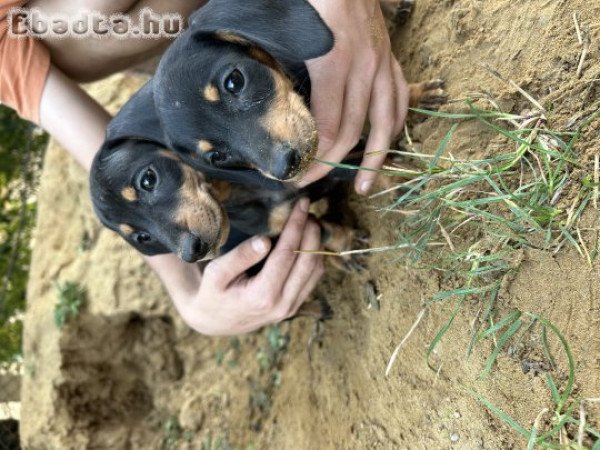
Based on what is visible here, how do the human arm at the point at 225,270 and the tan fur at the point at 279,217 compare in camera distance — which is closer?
the human arm at the point at 225,270

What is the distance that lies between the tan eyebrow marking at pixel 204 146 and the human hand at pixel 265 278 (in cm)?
57

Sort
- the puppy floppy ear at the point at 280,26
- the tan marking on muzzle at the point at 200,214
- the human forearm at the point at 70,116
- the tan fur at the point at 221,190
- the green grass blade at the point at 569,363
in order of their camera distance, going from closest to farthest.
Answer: the green grass blade at the point at 569,363
the puppy floppy ear at the point at 280,26
the tan marking on muzzle at the point at 200,214
the tan fur at the point at 221,190
the human forearm at the point at 70,116

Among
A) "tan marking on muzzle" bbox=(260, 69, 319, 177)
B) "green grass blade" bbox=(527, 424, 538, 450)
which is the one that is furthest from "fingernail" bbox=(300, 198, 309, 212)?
"green grass blade" bbox=(527, 424, 538, 450)

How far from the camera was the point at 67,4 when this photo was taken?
3.17 m

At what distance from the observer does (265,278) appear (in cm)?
294

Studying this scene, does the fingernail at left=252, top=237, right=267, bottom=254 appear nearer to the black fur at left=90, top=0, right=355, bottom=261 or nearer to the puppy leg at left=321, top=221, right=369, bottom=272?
the black fur at left=90, top=0, right=355, bottom=261

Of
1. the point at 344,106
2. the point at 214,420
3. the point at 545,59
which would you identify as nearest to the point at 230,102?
the point at 344,106

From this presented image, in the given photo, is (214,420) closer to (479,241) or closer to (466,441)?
(466,441)

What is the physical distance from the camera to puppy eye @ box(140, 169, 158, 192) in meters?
2.82

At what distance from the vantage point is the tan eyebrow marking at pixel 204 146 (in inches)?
101

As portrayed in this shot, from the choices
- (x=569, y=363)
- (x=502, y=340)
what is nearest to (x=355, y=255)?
(x=502, y=340)

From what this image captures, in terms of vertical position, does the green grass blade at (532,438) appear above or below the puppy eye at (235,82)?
below

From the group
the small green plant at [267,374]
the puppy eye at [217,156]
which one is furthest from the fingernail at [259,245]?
the small green plant at [267,374]

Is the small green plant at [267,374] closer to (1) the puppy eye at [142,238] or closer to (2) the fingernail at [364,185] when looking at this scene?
(1) the puppy eye at [142,238]
